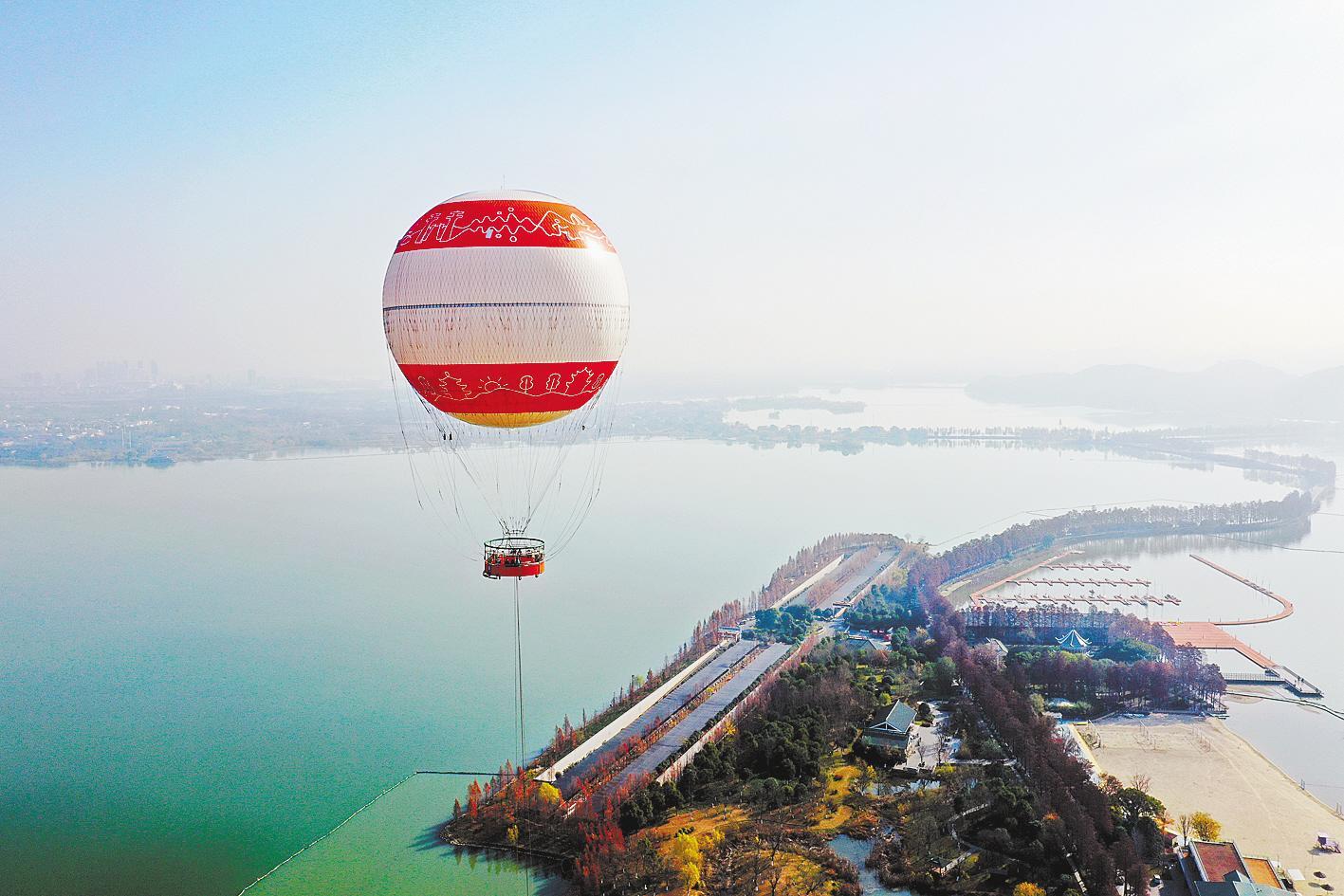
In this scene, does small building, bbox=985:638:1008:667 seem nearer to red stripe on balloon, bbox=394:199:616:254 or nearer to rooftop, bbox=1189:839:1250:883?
rooftop, bbox=1189:839:1250:883

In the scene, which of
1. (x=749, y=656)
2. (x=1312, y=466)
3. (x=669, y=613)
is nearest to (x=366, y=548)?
(x=669, y=613)

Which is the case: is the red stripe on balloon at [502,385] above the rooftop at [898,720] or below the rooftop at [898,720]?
above

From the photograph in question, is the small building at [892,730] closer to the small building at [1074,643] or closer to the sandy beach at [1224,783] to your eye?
the sandy beach at [1224,783]

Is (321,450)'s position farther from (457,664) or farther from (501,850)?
(501,850)

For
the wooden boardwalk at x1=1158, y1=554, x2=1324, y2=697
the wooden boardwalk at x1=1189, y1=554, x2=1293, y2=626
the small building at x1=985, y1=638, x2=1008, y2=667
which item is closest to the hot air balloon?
the small building at x1=985, y1=638, x2=1008, y2=667

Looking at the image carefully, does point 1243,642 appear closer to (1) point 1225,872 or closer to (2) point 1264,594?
(2) point 1264,594

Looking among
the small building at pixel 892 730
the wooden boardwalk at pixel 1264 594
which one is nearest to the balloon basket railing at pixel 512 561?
the small building at pixel 892 730
